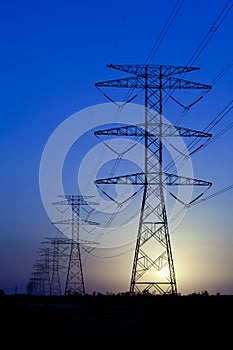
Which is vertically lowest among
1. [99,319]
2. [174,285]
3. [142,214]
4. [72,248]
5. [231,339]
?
[231,339]

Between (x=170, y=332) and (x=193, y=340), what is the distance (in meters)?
1.39

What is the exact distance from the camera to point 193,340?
67.1ft

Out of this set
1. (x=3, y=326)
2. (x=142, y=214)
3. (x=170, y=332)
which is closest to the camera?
(x=170, y=332)

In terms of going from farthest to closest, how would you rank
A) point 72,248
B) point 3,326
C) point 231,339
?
point 72,248, point 3,326, point 231,339

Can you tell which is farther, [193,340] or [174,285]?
[174,285]

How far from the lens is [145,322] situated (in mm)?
23234

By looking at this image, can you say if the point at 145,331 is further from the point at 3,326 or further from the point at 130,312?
the point at 3,326

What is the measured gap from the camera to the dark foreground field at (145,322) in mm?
21234

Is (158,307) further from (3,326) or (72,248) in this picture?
(72,248)

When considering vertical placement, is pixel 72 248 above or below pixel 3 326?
above

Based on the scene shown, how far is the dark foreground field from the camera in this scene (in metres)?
21.2

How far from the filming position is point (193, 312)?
23.1 metres

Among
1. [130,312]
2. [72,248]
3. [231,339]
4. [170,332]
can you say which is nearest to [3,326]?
[130,312]

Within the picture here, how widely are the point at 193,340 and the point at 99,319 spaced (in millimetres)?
5064
